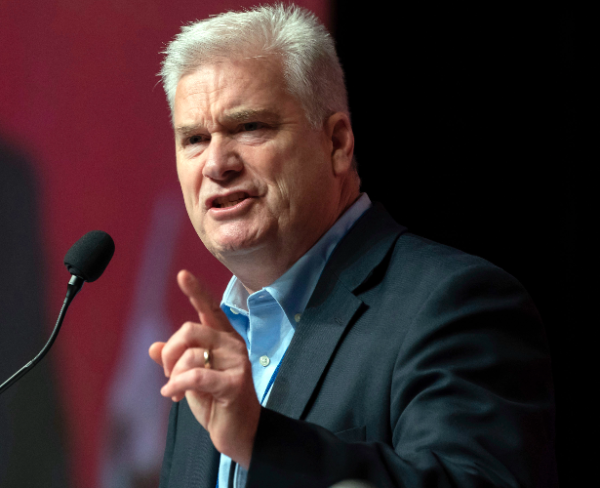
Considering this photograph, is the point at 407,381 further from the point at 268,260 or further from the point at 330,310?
the point at 268,260

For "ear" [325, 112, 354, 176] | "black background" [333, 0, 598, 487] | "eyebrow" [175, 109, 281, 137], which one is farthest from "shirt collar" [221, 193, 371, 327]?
"black background" [333, 0, 598, 487]

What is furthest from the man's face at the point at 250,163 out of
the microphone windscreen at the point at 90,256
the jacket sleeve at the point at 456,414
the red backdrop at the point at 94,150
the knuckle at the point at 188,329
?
the red backdrop at the point at 94,150

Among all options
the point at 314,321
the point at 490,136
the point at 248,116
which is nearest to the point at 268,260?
the point at 314,321

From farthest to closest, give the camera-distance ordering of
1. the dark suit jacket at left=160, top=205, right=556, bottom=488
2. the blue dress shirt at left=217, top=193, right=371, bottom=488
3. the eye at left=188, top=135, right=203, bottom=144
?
the eye at left=188, top=135, right=203, bottom=144, the blue dress shirt at left=217, top=193, right=371, bottom=488, the dark suit jacket at left=160, top=205, right=556, bottom=488

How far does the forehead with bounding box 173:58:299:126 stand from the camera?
165cm

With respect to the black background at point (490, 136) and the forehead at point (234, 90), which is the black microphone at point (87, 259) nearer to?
the forehead at point (234, 90)

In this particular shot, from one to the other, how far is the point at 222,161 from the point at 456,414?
85cm

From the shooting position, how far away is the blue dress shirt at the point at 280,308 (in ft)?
5.33

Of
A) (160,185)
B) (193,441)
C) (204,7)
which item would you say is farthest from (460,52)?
(193,441)

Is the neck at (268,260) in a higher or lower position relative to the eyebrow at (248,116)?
lower

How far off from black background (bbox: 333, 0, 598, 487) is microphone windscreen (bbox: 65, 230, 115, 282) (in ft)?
4.50

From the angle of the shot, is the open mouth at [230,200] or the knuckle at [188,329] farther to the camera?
the open mouth at [230,200]

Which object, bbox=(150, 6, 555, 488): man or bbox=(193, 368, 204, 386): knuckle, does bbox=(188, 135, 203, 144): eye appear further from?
bbox=(193, 368, 204, 386): knuckle

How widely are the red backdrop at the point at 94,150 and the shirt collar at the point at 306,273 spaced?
97 cm
